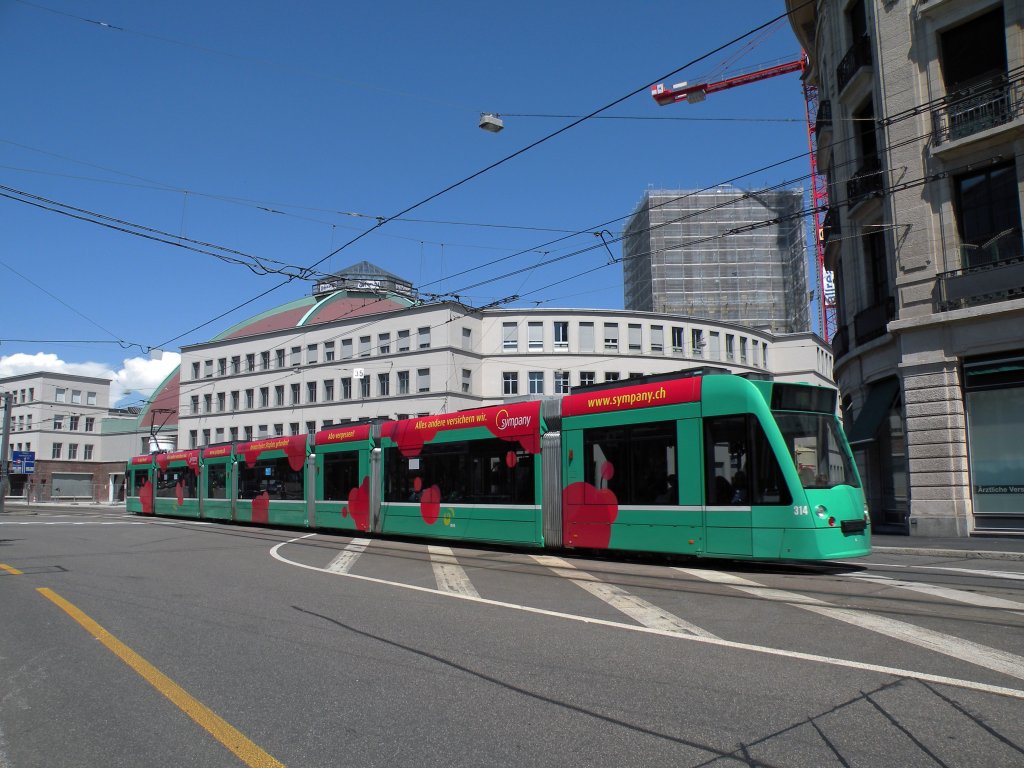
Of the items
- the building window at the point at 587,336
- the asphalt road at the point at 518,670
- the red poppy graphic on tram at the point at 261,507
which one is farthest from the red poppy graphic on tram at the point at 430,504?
the building window at the point at 587,336

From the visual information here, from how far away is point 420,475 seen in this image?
17.6 meters

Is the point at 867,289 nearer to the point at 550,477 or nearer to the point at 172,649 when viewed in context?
the point at 550,477

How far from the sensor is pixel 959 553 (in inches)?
539

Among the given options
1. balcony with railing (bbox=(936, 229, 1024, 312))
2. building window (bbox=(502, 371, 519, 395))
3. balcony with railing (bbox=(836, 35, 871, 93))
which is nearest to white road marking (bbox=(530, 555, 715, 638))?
balcony with railing (bbox=(936, 229, 1024, 312))

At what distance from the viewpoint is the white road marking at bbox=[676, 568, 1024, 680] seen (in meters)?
5.72

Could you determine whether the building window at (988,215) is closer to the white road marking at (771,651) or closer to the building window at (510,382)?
the white road marking at (771,651)

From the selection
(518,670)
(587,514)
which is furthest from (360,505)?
(518,670)

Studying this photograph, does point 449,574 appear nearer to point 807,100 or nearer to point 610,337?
point 610,337

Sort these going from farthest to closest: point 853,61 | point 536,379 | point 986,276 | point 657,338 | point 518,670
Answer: point 657,338
point 536,379
point 853,61
point 986,276
point 518,670

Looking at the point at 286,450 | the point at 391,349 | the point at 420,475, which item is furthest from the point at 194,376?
the point at 420,475

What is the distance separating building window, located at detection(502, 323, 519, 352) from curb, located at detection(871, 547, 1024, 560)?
42810 millimetres

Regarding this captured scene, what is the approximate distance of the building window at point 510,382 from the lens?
185 feet

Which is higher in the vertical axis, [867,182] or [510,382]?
[867,182]

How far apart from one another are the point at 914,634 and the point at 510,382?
50.1 m
